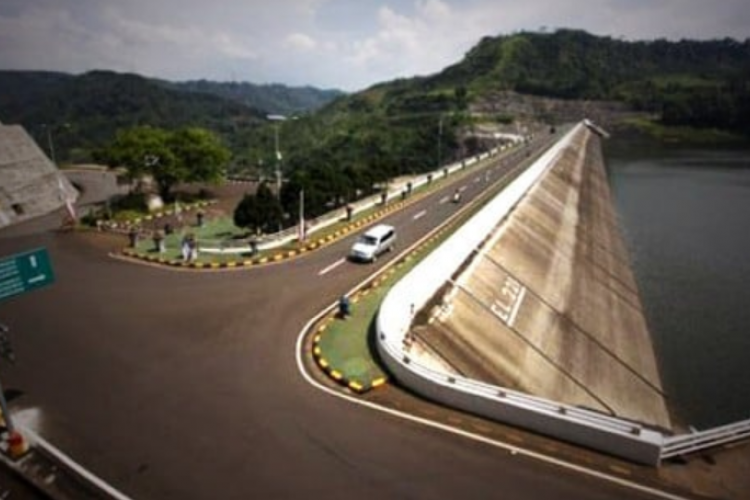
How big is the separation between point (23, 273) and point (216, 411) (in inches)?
292

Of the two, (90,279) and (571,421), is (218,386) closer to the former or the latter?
(571,421)

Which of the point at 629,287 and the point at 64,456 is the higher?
the point at 64,456

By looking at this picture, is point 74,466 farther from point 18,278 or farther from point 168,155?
point 168,155

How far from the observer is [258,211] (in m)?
43.5

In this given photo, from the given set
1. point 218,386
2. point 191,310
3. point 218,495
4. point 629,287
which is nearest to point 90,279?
point 191,310

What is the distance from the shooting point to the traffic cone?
50.2 ft

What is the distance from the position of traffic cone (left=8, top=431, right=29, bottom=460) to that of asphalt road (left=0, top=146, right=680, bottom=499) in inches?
40.7

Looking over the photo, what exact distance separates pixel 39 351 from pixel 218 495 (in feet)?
44.9

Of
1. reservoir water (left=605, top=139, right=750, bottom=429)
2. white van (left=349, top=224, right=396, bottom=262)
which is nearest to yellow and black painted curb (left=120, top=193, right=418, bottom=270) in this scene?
white van (left=349, top=224, right=396, bottom=262)

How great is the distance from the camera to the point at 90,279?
3219cm

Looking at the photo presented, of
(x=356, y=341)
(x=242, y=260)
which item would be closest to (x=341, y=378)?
(x=356, y=341)

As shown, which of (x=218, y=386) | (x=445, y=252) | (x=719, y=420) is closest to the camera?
(x=218, y=386)

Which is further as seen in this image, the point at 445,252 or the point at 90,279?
the point at 445,252

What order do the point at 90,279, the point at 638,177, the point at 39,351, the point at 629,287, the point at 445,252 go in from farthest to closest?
the point at 638,177
the point at 629,287
the point at 445,252
the point at 90,279
the point at 39,351
